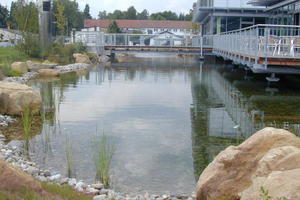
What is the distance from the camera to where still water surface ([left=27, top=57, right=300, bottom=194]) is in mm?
7996

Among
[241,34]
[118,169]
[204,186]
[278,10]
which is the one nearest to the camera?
[204,186]

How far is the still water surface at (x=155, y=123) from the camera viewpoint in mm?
7996

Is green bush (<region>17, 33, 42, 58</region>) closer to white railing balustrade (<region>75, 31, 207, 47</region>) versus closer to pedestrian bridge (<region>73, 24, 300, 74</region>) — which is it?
white railing balustrade (<region>75, 31, 207, 47</region>)

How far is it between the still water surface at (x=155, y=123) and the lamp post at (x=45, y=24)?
44.1 ft

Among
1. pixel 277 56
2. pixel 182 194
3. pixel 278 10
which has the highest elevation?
pixel 278 10

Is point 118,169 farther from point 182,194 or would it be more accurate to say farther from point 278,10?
point 278,10

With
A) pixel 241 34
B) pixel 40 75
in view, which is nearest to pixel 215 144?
pixel 241 34

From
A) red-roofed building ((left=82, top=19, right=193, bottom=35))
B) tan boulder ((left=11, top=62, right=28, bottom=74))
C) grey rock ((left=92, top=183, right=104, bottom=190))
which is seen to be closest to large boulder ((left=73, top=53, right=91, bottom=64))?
tan boulder ((left=11, top=62, right=28, bottom=74))

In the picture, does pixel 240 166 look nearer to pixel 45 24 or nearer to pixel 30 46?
pixel 30 46

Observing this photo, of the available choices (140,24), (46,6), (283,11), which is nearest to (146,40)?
(46,6)

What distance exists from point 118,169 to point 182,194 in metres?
1.52

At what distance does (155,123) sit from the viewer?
1198 cm

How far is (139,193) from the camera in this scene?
273 inches

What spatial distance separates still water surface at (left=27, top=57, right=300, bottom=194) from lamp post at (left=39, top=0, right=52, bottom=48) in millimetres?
13442
